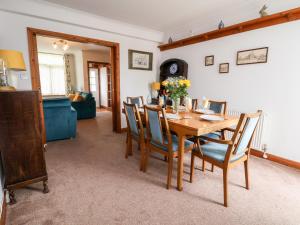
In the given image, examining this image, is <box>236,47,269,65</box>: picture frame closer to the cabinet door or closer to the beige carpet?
the beige carpet

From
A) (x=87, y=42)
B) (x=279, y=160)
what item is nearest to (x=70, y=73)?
(x=87, y=42)

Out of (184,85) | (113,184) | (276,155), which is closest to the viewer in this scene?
(113,184)

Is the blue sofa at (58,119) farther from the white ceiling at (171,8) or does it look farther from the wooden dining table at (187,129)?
the wooden dining table at (187,129)

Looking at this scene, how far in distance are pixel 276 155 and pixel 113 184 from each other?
2.58m

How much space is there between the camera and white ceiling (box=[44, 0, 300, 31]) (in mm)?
2715

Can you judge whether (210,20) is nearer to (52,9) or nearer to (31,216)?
(52,9)

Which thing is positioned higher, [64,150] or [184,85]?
[184,85]

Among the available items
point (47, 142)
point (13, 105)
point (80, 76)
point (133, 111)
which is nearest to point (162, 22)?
point (133, 111)

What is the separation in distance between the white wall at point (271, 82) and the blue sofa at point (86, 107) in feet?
13.2

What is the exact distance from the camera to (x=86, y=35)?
3.38 meters

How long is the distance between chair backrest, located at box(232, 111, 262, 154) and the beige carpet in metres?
0.57

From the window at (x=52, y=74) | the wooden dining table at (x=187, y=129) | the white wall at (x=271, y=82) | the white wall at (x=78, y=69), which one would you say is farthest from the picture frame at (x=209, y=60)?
the window at (x=52, y=74)

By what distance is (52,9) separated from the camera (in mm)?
2900

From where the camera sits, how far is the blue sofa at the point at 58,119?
3250 mm
